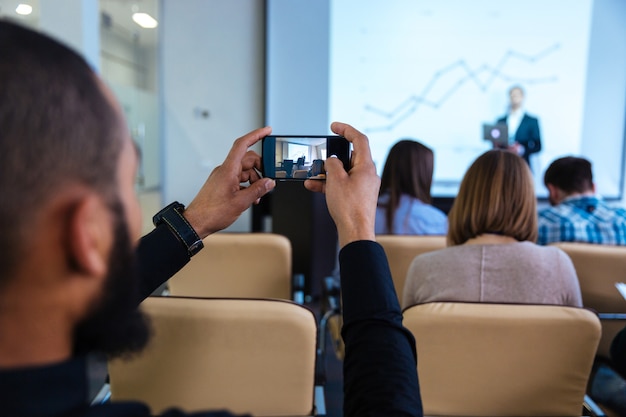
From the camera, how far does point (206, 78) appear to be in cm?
445

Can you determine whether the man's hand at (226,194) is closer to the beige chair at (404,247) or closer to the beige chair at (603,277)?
the beige chair at (404,247)

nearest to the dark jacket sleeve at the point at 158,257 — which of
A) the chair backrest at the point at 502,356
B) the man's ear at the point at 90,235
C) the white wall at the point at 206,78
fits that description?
the man's ear at the point at 90,235

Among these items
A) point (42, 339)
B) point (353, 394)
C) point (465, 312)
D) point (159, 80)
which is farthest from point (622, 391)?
point (159, 80)

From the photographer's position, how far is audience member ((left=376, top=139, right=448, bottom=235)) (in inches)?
99.0

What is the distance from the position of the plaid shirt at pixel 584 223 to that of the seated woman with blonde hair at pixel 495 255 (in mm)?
874

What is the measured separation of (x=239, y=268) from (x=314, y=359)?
1.08 meters

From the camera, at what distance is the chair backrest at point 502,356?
3.67 ft

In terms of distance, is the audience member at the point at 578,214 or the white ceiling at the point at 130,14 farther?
the white ceiling at the point at 130,14

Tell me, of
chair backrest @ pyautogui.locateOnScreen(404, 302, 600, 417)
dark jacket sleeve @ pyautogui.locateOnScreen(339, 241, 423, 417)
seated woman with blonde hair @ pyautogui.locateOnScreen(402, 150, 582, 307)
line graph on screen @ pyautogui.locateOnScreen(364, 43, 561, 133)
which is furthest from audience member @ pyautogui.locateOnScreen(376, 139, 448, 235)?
line graph on screen @ pyautogui.locateOnScreen(364, 43, 561, 133)

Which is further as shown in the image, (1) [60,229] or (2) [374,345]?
(2) [374,345]

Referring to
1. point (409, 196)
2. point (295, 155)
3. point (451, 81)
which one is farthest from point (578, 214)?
point (451, 81)

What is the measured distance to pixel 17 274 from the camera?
1.21 feet

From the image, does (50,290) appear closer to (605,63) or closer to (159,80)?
(159,80)

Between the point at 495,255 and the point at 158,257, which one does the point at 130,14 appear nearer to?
the point at 495,255
